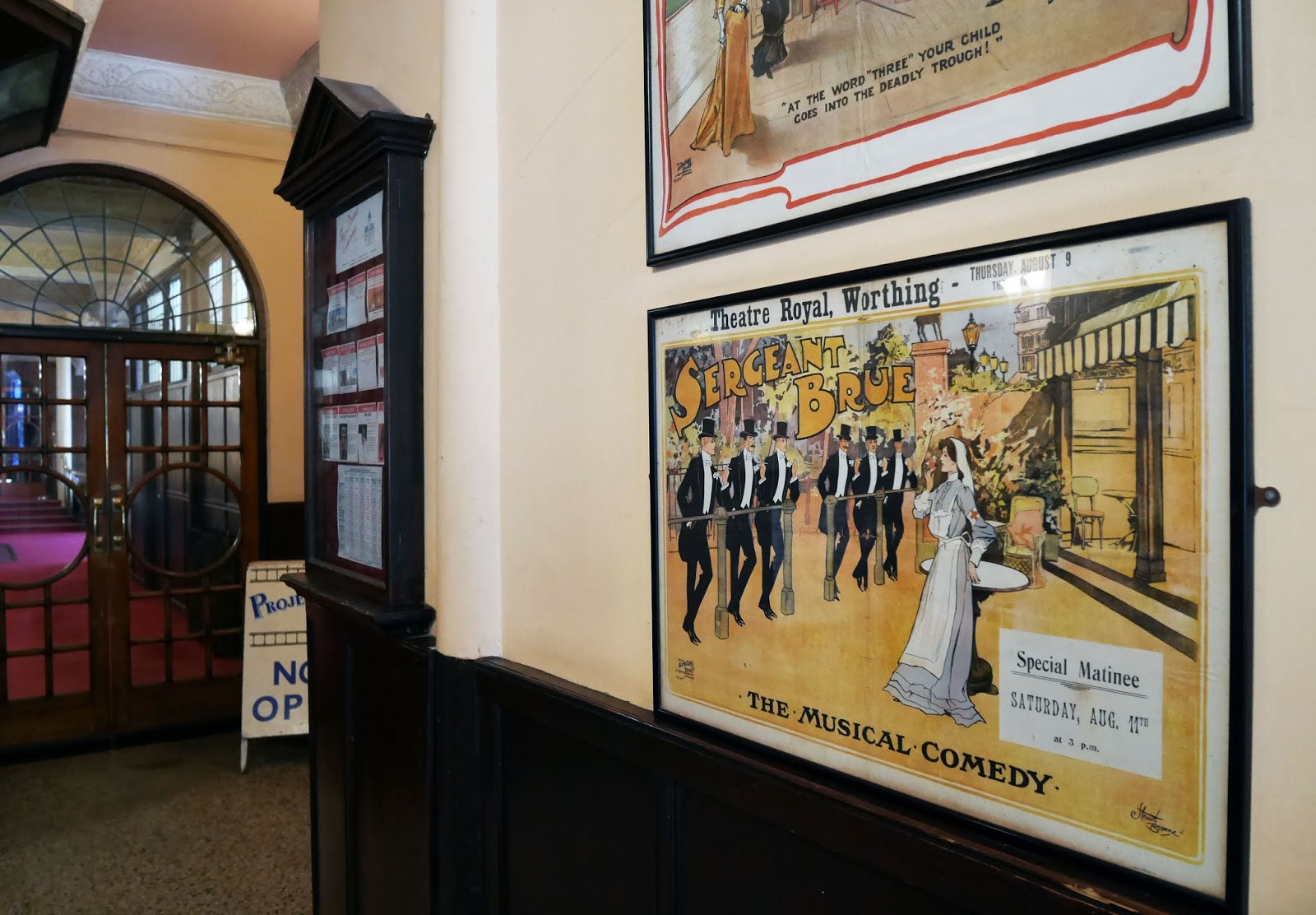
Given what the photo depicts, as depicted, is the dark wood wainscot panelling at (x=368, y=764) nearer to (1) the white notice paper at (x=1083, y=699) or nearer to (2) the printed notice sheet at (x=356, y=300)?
(2) the printed notice sheet at (x=356, y=300)

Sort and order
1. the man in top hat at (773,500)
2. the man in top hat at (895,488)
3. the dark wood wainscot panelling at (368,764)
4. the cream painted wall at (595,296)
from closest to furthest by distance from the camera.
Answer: the cream painted wall at (595,296) → the man in top hat at (895,488) → the man in top hat at (773,500) → the dark wood wainscot panelling at (368,764)

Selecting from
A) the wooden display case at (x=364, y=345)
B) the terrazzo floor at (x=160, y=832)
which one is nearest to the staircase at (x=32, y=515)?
the terrazzo floor at (x=160, y=832)

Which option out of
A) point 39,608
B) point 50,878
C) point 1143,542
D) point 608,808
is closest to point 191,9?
point 39,608

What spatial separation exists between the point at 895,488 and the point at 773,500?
0.19m

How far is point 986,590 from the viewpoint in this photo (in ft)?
2.90

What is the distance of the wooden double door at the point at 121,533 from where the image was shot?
176 inches

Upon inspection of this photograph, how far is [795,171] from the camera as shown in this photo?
1.11 metres

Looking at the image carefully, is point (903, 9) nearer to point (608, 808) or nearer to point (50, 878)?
point (608, 808)

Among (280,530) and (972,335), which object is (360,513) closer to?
(972,335)

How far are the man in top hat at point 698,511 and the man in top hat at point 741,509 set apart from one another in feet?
0.08

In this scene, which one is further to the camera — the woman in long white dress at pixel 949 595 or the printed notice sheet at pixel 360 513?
Result: the printed notice sheet at pixel 360 513

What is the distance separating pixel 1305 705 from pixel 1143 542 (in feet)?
0.54

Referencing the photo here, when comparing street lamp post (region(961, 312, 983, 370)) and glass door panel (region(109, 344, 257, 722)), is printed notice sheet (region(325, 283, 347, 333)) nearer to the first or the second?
street lamp post (region(961, 312, 983, 370))
